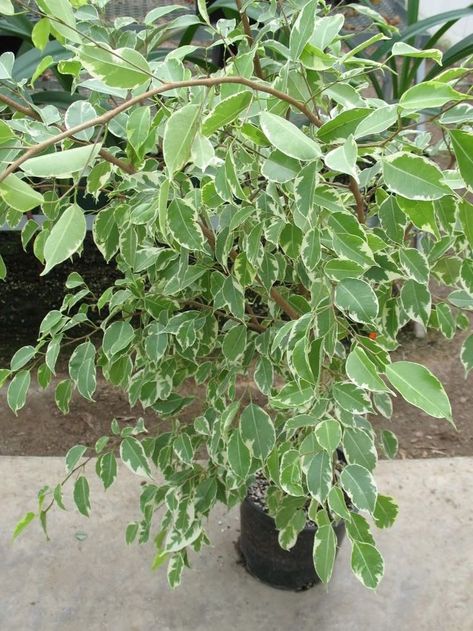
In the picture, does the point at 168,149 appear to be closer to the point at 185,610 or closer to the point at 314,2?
the point at 314,2

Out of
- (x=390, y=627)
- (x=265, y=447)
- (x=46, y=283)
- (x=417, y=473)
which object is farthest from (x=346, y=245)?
(x=46, y=283)

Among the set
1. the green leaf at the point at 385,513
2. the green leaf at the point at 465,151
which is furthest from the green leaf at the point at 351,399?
the green leaf at the point at 465,151

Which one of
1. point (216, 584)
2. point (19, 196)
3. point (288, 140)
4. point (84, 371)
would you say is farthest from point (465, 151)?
point (216, 584)

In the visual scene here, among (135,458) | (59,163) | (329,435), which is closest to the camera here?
(59,163)

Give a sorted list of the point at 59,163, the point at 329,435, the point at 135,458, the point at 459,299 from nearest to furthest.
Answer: the point at 59,163 → the point at 329,435 → the point at 459,299 → the point at 135,458

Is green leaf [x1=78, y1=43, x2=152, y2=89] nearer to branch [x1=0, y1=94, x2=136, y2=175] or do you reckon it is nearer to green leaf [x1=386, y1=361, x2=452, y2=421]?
branch [x1=0, y1=94, x2=136, y2=175]

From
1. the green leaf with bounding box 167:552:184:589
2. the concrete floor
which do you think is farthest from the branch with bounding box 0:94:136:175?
the concrete floor

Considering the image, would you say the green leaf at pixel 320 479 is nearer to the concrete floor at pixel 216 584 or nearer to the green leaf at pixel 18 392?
the green leaf at pixel 18 392

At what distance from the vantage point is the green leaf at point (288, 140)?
576 millimetres

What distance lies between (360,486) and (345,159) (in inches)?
16.1

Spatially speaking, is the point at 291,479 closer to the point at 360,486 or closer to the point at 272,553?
the point at 360,486

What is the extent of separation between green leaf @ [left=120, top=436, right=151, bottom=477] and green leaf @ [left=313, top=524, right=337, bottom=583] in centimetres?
37

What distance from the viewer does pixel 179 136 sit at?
0.54 metres

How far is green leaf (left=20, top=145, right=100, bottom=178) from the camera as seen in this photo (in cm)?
51
